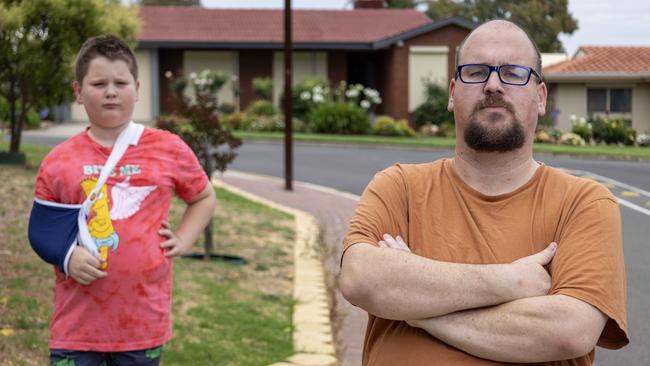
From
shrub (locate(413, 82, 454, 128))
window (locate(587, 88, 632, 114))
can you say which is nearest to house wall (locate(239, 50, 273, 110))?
shrub (locate(413, 82, 454, 128))

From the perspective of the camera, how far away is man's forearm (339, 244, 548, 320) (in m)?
2.65

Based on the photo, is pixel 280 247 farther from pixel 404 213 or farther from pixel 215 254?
pixel 404 213

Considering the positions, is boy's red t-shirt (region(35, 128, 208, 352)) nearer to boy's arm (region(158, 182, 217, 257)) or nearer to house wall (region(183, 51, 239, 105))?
boy's arm (region(158, 182, 217, 257))

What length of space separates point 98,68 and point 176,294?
12.8ft

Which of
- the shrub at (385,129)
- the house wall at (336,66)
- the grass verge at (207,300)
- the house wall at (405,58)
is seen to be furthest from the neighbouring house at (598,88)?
the house wall at (336,66)

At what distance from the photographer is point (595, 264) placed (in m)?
2.68

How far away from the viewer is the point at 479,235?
2730 mm

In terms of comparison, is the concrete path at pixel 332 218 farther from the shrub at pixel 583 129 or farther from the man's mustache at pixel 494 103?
the shrub at pixel 583 129

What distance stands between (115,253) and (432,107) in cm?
3563

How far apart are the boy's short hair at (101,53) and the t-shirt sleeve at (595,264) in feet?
6.41

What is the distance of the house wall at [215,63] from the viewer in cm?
4322

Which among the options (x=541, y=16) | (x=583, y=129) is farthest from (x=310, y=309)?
(x=541, y=16)

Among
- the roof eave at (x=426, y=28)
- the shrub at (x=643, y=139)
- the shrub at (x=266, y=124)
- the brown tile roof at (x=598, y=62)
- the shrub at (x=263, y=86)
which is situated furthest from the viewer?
the shrub at (x=263, y=86)

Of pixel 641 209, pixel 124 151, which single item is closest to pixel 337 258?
pixel 641 209
